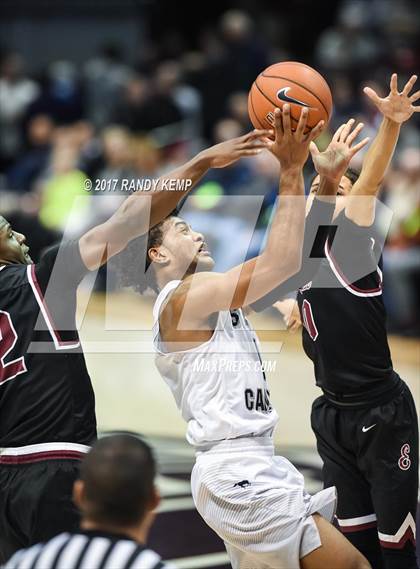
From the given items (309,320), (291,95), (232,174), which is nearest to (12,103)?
(232,174)

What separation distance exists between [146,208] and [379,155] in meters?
1.14

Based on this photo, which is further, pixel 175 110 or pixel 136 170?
pixel 175 110

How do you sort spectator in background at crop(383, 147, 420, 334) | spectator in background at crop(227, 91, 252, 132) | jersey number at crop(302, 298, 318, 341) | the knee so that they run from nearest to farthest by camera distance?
the knee → jersey number at crop(302, 298, 318, 341) → spectator in background at crop(383, 147, 420, 334) → spectator in background at crop(227, 91, 252, 132)

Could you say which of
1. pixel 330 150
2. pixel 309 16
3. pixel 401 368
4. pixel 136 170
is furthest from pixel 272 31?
pixel 330 150

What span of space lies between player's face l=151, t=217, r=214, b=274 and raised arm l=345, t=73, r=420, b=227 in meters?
0.71

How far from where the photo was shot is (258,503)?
477 cm

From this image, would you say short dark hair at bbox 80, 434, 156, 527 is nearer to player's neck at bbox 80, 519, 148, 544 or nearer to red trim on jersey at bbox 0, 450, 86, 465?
player's neck at bbox 80, 519, 148, 544

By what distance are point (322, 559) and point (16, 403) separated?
4.99 feet

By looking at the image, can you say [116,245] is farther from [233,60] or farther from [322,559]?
[233,60]

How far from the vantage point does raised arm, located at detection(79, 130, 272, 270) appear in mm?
4840

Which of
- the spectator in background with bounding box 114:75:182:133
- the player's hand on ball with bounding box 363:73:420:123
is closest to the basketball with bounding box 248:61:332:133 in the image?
the player's hand on ball with bounding box 363:73:420:123

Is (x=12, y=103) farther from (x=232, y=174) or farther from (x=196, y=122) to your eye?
(x=232, y=174)

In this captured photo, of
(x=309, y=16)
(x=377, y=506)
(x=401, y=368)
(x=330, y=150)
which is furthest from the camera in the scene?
(x=309, y=16)

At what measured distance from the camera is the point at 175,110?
1598cm
